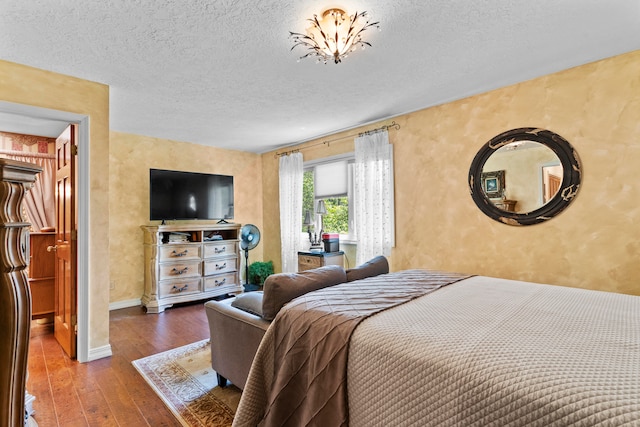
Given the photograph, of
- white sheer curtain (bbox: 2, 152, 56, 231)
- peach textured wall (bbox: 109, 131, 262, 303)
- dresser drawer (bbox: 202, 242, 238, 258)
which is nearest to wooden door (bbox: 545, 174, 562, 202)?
dresser drawer (bbox: 202, 242, 238, 258)

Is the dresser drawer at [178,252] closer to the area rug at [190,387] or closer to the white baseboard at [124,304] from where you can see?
the white baseboard at [124,304]

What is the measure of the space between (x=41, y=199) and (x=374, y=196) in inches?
170

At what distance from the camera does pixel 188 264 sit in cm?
440

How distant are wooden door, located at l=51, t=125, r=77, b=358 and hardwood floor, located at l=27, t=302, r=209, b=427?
219 millimetres

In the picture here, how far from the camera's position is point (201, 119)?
385 centimetres

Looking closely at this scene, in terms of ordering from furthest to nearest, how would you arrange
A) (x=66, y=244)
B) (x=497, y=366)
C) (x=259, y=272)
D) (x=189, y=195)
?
1. (x=259, y=272)
2. (x=189, y=195)
3. (x=66, y=244)
4. (x=497, y=366)

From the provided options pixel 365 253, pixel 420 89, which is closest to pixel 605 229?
pixel 420 89

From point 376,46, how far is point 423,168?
1630 mm

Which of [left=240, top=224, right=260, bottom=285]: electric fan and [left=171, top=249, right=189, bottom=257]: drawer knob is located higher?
[left=240, top=224, right=260, bottom=285]: electric fan

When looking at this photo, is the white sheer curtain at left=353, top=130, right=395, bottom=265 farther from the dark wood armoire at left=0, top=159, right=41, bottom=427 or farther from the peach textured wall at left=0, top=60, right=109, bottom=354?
the dark wood armoire at left=0, top=159, right=41, bottom=427

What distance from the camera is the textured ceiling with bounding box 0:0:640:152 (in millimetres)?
1882

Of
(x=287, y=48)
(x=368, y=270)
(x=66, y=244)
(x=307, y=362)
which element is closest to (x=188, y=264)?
(x=66, y=244)

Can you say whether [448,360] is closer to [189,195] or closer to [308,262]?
[308,262]

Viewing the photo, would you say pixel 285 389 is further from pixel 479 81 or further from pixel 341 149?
pixel 341 149
